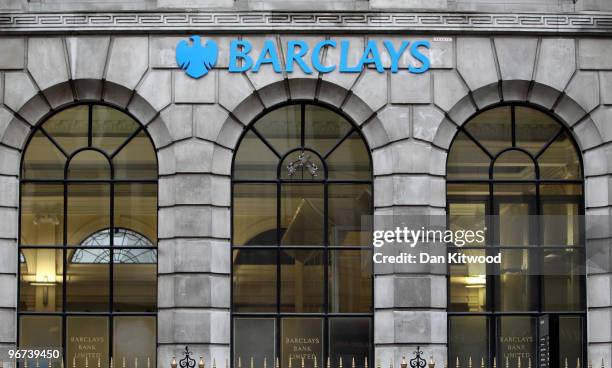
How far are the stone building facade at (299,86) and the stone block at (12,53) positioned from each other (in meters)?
0.02

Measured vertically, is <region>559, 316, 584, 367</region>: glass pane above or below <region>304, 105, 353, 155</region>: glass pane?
below

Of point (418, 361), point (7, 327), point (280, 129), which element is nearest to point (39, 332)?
point (7, 327)

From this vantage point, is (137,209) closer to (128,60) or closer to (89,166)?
(89,166)

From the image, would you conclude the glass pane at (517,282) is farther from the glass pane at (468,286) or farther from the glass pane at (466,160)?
the glass pane at (466,160)

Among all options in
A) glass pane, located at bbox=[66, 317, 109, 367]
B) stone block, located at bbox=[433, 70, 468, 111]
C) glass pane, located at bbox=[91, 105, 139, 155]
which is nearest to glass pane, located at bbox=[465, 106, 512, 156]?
stone block, located at bbox=[433, 70, 468, 111]

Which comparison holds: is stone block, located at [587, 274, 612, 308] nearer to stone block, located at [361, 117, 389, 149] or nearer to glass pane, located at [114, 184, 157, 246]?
stone block, located at [361, 117, 389, 149]

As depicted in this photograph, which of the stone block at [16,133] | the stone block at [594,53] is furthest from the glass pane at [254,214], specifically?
the stone block at [594,53]

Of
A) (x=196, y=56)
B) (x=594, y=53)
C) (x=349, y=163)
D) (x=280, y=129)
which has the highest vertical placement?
(x=594, y=53)

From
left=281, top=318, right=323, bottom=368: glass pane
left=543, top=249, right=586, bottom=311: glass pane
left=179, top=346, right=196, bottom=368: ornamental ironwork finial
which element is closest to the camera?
left=179, top=346, right=196, bottom=368: ornamental ironwork finial

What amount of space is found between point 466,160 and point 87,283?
799 centimetres

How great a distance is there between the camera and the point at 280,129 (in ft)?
77.1

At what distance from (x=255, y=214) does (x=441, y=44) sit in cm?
504

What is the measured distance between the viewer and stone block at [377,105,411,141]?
2309 centimetres

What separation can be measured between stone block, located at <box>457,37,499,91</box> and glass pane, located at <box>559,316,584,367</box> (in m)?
4.97
